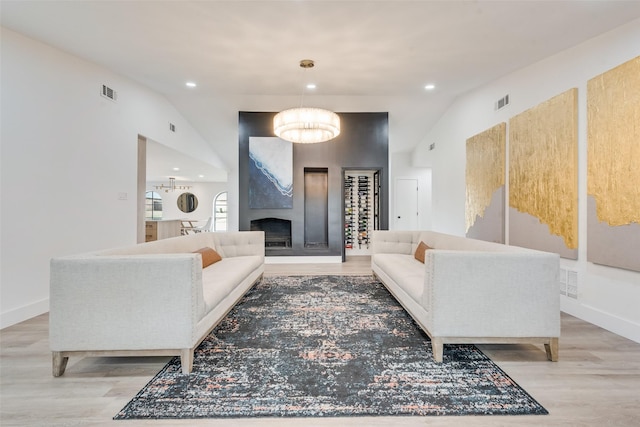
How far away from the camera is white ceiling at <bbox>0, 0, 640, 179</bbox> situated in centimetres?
268

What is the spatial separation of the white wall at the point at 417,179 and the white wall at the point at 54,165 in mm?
6562

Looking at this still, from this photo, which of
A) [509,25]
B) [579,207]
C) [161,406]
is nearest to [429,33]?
[509,25]

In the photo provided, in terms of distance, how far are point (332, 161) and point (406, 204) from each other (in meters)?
3.61

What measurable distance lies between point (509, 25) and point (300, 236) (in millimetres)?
4528

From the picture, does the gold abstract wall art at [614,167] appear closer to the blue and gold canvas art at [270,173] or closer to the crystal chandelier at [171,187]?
the blue and gold canvas art at [270,173]

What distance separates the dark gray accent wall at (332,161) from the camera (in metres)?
6.13

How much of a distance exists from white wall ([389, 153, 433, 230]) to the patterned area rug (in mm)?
6430

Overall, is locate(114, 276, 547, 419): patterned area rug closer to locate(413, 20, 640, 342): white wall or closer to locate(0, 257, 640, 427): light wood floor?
locate(0, 257, 640, 427): light wood floor

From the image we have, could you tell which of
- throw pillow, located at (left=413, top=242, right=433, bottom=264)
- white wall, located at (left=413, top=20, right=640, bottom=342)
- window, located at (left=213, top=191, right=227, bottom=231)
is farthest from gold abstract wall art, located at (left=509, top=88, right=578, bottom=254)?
window, located at (left=213, top=191, right=227, bottom=231)

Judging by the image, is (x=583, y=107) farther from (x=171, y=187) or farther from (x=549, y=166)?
(x=171, y=187)

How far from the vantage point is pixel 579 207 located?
121 inches

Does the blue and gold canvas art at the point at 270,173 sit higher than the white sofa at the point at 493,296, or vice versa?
the blue and gold canvas art at the point at 270,173

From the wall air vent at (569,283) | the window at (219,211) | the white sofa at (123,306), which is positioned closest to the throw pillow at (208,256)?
the white sofa at (123,306)

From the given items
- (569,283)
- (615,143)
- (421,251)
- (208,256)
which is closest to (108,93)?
(208,256)
